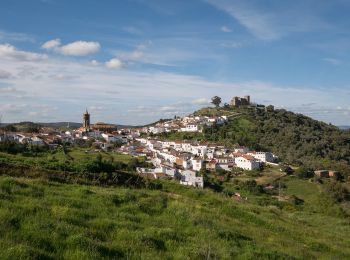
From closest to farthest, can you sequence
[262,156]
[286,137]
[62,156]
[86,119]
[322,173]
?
[62,156], [322,173], [262,156], [286,137], [86,119]

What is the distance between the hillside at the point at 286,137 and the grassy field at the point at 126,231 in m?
69.3

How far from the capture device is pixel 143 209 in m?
9.45

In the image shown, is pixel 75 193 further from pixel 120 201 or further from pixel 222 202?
pixel 222 202

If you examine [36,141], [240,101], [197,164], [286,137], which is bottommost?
[197,164]

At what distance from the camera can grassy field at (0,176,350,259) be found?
19.6 feet

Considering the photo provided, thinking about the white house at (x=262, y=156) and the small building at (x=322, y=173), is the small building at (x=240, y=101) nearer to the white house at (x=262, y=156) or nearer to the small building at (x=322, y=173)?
the white house at (x=262, y=156)

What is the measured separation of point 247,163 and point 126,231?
226 feet

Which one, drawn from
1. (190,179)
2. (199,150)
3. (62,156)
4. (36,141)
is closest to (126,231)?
(62,156)

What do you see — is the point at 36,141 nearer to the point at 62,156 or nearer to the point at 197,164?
the point at 62,156

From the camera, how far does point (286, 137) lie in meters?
98.1

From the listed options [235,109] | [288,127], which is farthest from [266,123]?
[235,109]

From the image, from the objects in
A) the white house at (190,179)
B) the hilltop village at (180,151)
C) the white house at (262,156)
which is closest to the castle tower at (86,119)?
the hilltop village at (180,151)

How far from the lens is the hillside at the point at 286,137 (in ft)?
290

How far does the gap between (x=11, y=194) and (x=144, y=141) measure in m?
91.5
